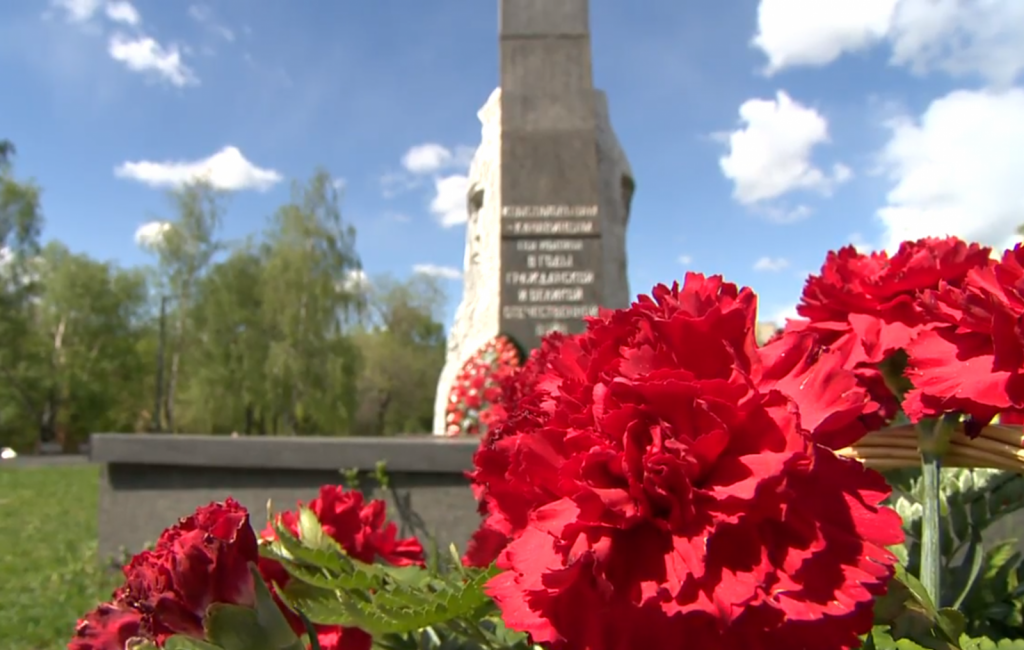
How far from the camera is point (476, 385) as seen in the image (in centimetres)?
610

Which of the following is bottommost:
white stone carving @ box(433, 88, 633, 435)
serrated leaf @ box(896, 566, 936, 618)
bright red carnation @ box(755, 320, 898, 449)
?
serrated leaf @ box(896, 566, 936, 618)

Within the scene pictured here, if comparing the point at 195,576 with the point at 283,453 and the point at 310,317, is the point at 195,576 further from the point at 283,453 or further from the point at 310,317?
the point at 310,317

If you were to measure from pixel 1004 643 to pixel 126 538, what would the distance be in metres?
4.70

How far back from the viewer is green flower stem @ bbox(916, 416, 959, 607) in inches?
25.5

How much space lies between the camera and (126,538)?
4.41 m

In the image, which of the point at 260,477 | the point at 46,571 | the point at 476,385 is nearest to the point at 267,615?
the point at 260,477

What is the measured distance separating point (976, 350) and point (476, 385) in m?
Answer: 5.53

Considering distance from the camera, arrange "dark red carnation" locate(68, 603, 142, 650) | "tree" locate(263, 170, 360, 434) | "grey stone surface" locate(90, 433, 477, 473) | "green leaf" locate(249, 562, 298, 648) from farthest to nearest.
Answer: "tree" locate(263, 170, 360, 434) < "grey stone surface" locate(90, 433, 477, 473) < "dark red carnation" locate(68, 603, 142, 650) < "green leaf" locate(249, 562, 298, 648)

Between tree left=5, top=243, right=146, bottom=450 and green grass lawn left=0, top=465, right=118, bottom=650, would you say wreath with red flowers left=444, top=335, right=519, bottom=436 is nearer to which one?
green grass lawn left=0, top=465, right=118, bottom=650

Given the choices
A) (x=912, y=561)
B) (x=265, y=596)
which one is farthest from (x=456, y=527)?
(x=265, y=596)

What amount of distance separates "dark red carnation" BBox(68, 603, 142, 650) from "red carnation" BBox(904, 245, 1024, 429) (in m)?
0.72

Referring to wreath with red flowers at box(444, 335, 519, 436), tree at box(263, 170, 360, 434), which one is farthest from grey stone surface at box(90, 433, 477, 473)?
tree at box(263, 170, 360, 434)

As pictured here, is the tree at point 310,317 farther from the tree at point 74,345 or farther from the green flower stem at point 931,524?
the green flower stem at point 931,524

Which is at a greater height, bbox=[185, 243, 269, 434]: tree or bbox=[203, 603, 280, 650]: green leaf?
bbox=[185, 243, 269, 434]: tree
